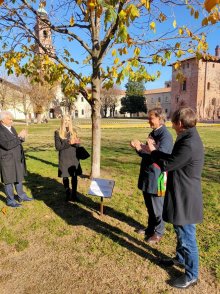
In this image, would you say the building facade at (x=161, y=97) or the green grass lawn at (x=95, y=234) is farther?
the building facade at (x=161, y=97)

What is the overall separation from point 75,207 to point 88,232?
3.63ft

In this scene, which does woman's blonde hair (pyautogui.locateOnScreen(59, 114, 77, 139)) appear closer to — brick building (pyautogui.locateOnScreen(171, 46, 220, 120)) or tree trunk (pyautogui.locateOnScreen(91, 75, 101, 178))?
tree trunk (pyautogui.locateOnScreen(91, 75, 101, 178))

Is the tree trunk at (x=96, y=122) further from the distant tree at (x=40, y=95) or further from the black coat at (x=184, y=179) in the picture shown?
the distant tree at (x=40, y=95)

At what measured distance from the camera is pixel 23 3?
6.00 m

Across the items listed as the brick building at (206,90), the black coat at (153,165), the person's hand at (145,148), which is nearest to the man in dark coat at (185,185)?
the person's hand at (145,148)

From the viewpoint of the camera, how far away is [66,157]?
5.57 m

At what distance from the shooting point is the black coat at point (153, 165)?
3646 mm

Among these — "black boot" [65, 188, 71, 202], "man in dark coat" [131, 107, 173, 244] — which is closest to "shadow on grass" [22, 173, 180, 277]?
"black boot" [65, 188, 71, 202]

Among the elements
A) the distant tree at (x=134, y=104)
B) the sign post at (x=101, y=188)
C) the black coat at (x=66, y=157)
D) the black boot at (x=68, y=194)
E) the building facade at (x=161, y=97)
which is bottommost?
the black boot at (x=68, y=194)

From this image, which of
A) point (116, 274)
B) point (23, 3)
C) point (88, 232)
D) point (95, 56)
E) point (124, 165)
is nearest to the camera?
point (116, 274)

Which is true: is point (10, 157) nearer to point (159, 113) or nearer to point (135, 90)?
point (159, 113)

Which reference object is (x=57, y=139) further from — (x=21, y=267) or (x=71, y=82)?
(x=21, y=267)

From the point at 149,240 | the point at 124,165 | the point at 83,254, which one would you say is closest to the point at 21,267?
the point at 83,254

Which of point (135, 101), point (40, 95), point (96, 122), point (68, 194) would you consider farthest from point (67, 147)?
point (135, 101)
